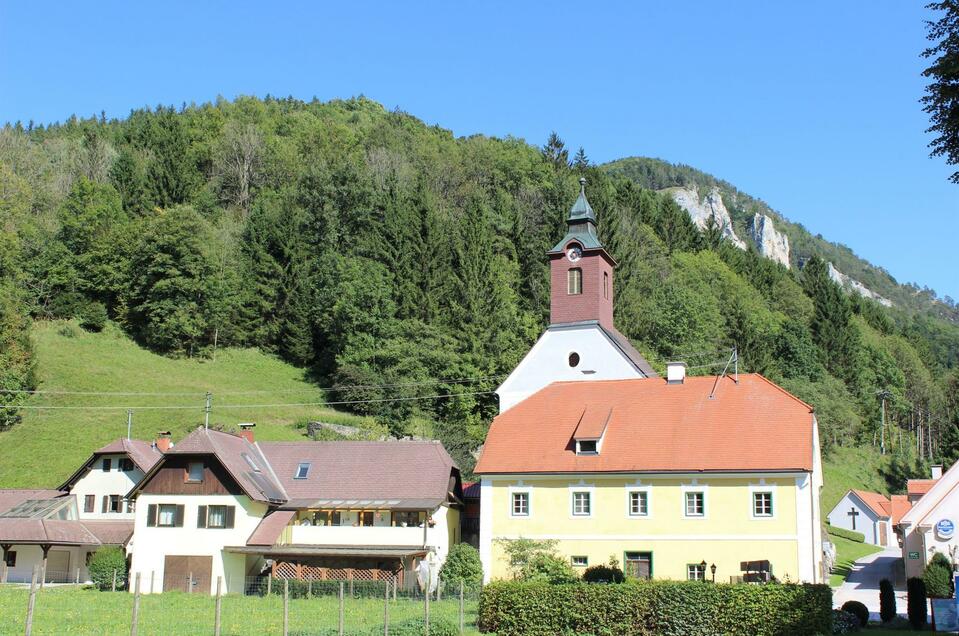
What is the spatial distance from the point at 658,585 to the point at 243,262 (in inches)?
2425

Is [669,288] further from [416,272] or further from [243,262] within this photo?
[243,262]

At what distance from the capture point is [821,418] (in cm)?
7919

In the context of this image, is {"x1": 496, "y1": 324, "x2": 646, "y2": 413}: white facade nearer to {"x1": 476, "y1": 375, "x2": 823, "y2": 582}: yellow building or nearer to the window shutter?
{"x1": 476, "y1": 375, "x2": 823, "y2": 582}: yellow building

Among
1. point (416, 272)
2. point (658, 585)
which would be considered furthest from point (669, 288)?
point (658, 585)

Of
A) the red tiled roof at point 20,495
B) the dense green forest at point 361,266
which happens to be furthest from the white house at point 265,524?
the dense green forest at point 361,266

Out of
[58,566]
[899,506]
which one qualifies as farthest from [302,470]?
[899,506]

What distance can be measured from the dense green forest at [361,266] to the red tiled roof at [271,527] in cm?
1721

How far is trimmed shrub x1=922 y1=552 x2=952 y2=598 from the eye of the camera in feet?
96.5

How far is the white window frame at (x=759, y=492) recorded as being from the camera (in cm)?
3434

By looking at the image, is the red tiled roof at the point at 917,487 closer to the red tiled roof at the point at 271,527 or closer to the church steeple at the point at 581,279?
the church steeple at the point at 581,279

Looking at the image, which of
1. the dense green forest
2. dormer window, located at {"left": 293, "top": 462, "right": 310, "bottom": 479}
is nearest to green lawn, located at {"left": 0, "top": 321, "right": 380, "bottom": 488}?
the dense green forest

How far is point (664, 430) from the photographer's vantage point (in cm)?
3769

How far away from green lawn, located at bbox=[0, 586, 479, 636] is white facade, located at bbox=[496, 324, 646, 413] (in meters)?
17.5

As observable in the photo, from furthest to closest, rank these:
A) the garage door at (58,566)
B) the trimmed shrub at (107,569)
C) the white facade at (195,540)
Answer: the garage door at (58,566), the white facade at (195,540), the trimmed shrub at (107,569)
